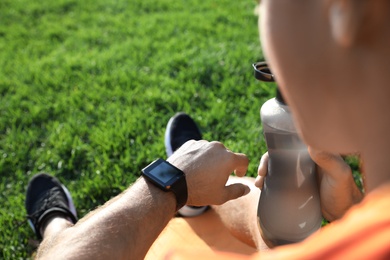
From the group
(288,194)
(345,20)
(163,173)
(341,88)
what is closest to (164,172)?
(163,173)

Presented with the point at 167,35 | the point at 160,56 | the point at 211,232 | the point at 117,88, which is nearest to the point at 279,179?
the point at 211,232

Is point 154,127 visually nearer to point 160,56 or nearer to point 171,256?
point 160,56

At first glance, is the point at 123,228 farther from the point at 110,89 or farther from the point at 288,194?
the point at 110,89

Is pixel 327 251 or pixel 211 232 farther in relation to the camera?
pixel 211 232

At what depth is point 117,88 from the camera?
11.3 ft

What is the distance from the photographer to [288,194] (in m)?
1.75

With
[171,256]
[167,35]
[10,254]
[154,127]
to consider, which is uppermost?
[171,256]

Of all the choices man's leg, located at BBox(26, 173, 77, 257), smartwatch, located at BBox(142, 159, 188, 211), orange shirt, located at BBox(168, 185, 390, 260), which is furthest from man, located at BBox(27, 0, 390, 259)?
man's leg, located at BBox(26, 173, 77, 257)

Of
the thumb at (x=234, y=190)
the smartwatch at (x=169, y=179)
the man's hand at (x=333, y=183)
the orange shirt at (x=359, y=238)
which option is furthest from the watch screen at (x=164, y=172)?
the orange shirt at (x=359, y=238)

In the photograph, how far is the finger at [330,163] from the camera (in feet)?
5.51

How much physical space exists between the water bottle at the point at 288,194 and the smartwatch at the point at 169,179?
0.27 m

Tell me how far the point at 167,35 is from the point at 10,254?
84.4 inches

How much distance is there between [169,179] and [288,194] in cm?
38

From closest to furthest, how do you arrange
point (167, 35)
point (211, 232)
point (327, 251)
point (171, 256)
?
point (327, 251) → point (171, 256) → point (211, 232) → point (167, 35)
